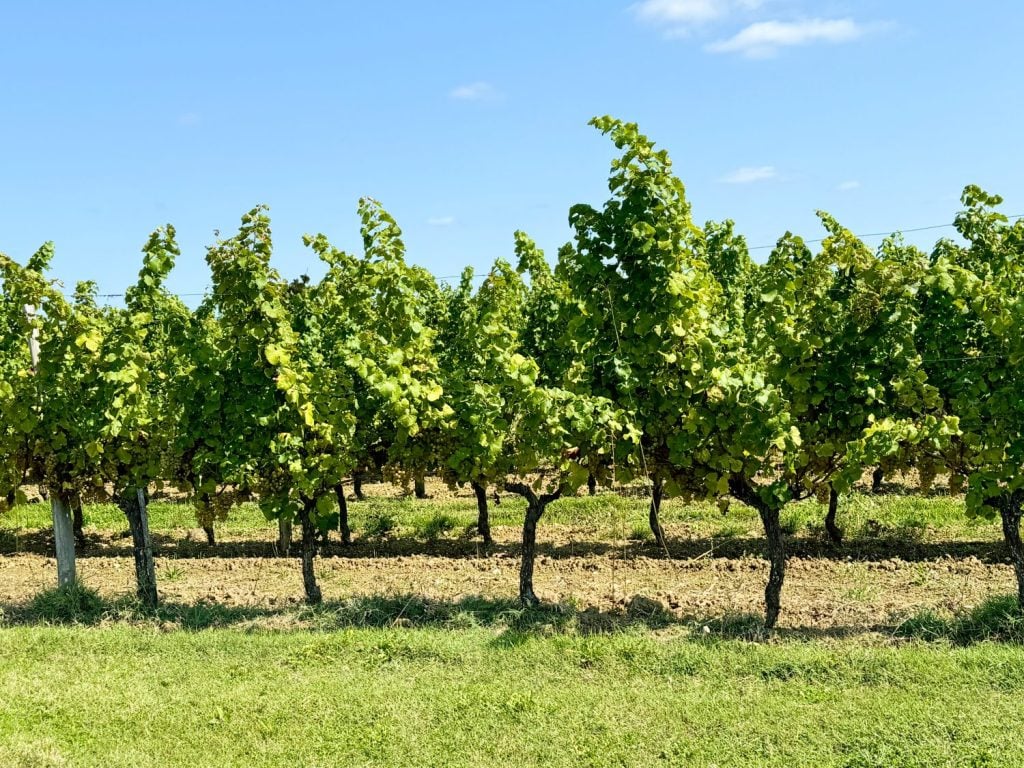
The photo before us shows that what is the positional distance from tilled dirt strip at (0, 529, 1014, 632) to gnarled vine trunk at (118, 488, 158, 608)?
1.77 feet

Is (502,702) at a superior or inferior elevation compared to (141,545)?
inferior

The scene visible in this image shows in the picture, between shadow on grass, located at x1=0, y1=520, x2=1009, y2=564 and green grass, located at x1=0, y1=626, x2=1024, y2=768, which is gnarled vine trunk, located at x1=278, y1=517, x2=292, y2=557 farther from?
green grass, located at x1=0, y1=626, x2=1024, y2=768

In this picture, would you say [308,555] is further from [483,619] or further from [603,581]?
[603,581]

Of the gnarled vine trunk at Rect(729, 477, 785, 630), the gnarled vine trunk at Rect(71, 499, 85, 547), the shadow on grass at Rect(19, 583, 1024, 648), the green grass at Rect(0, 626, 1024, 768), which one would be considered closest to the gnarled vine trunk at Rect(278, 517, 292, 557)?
the shadow on grass at Rect(19, 583, 1024, 648)

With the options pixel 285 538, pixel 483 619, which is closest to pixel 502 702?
pixel 483 619

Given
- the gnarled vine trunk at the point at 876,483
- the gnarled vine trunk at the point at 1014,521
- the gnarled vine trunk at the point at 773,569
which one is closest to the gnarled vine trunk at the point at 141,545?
the gnarled vine trunk at the point at 773,569

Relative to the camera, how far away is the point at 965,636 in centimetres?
838

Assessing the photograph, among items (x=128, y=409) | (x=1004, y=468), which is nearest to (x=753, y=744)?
(x=1004, y=468)

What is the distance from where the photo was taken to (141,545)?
10.7 m

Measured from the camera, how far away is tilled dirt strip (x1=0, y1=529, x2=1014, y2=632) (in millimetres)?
10047

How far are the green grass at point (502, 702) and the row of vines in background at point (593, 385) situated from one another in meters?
1.84

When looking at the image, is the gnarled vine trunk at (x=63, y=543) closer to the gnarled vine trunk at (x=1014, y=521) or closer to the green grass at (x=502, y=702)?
the green grass at (x=502, y=702)

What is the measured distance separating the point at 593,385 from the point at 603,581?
13.0 ft

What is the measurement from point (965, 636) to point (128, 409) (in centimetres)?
894
